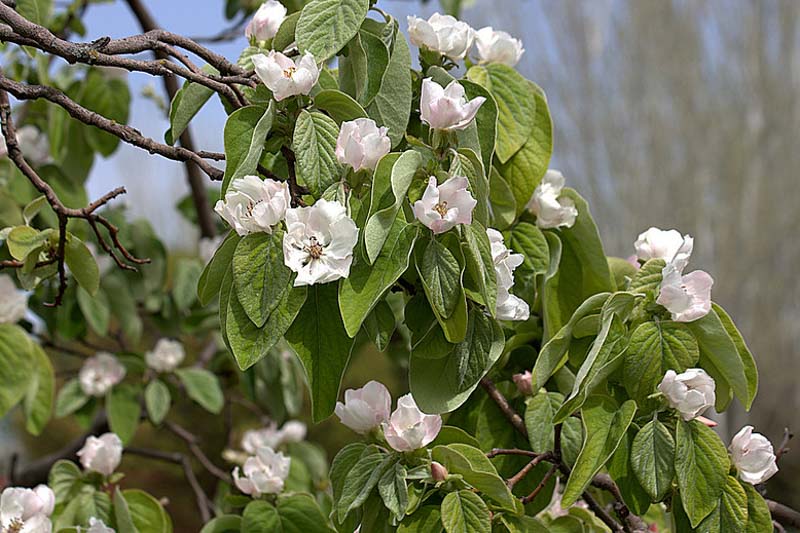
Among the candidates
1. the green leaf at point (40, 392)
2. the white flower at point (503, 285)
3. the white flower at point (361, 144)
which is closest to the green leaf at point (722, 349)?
the white flower at point (503, 285)

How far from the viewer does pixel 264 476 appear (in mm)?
745

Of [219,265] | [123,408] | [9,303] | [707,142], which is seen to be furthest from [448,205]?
[707,142]

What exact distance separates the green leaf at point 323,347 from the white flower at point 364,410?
0.10m

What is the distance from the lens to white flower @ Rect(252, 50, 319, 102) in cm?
49

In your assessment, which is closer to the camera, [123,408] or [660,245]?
[660,245]

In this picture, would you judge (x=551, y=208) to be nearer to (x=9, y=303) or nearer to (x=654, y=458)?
(x=654, y=458)

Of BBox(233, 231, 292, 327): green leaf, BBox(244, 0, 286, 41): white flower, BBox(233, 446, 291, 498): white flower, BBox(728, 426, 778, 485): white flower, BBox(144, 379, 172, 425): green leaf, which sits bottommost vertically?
BBox(144, 379, 172, 425): green leaf

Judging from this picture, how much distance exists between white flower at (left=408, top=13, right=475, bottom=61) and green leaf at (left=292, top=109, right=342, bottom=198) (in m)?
0.14

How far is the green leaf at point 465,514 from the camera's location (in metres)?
0.49

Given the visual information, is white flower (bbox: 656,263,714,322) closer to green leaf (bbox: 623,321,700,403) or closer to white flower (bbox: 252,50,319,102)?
green leaf (bbox: 623,321,700,403)

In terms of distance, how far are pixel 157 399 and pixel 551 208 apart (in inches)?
28.8

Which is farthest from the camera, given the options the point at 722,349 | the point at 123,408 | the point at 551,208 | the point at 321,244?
the point at 123,408

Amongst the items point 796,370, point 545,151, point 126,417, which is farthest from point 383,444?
point 796,370

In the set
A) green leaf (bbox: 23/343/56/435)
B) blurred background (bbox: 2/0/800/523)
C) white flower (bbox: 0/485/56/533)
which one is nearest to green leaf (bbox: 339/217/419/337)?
white flower (bbox: 0/485/56/533)
